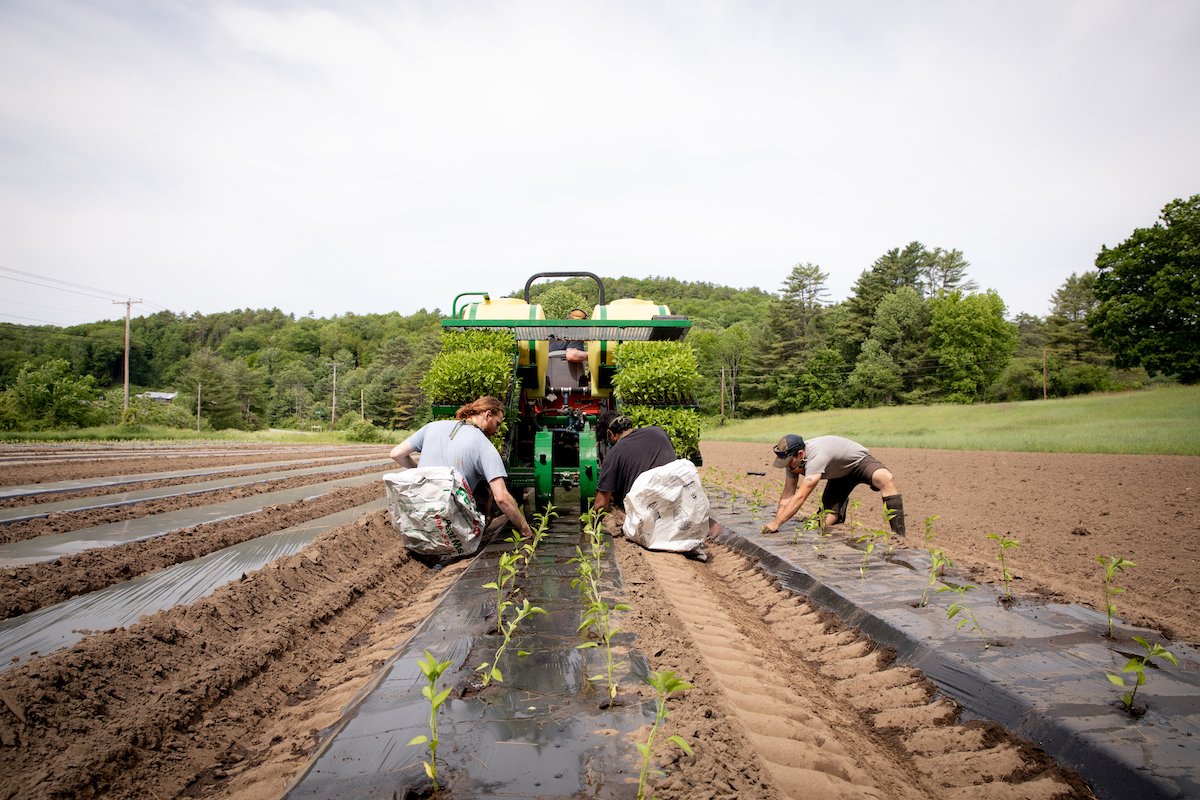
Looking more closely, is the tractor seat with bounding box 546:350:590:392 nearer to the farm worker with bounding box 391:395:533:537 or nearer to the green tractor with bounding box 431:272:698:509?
the green tractor with bounding box 431:272:698:509

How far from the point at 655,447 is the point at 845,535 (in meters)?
2.17

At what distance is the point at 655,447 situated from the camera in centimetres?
584

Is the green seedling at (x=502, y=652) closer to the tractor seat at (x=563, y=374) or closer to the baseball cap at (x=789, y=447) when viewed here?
the baseball cap at (x=789, y=447)

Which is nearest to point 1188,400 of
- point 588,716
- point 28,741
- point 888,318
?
point 888,318

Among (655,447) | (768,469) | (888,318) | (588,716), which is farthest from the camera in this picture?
(888,318)

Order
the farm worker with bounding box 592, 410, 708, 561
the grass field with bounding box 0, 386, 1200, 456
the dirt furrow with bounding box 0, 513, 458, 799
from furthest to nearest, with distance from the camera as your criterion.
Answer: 1. the grass field with bounding box 0, 386, 1200, 456
2. the farm worker with bounding box 592, 410, 708, 561
3. the dirt furrow with bounding box 0, 513, 458, 799

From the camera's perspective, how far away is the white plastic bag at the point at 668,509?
5629 millimetres

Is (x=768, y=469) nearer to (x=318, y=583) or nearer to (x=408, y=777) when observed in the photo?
(x=318, y=583)

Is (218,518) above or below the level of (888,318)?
below

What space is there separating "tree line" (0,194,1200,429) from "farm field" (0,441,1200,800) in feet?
21.1

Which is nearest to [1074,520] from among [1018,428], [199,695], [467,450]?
[467,450]

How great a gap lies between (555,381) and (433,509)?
3935 millimetres

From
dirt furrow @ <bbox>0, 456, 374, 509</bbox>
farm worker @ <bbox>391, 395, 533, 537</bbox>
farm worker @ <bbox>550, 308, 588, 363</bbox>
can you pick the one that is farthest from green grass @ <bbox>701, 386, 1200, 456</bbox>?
dirt furrow @ <bbox>0, 456, 374, 509</bbox>

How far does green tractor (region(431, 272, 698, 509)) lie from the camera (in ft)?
22.1
